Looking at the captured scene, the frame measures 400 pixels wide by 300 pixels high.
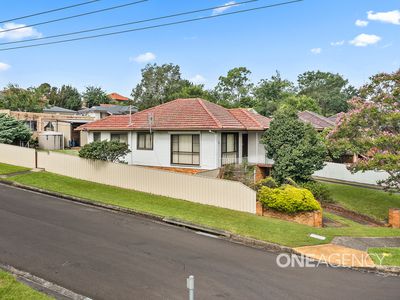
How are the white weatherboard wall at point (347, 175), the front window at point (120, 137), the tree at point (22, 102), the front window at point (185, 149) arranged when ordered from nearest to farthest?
the front window at point (185, 149)
the front window at point (120, 137)
the white weatherboard wall at point (347, 175)
the tree at point (22, 102)

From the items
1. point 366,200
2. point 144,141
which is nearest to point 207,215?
point 144,141

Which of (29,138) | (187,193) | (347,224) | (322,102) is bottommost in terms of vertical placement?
(347,224)

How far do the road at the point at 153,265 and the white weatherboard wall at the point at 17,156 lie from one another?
11061 millimetres

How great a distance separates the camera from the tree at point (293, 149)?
21.0 meters

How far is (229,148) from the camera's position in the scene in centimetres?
2408

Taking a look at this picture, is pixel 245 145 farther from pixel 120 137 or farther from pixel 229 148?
pixel 120 137

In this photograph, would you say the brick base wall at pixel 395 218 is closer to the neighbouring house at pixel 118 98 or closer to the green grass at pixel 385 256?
the green grass at pixel 385 256

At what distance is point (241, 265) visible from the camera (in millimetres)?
10211

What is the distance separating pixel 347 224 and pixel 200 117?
10.9 metres

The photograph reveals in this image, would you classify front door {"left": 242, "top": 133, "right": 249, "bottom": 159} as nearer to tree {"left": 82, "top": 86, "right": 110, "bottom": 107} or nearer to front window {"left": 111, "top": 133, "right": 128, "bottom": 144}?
front window {"left": 111, "top": 133, "right": 128, "bottom": 144}

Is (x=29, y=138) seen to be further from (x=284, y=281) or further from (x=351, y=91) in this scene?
(x=351, y=91)

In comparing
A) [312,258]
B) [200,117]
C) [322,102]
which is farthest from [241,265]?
[322,102]

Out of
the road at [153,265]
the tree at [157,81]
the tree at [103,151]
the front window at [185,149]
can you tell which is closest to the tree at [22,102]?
the tree at [157,81]

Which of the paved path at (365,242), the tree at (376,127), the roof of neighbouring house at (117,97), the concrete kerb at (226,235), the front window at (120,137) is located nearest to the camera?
the concrete kerb at (226,235)
